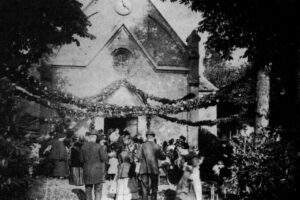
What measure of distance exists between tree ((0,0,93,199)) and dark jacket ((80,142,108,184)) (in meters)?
2.51

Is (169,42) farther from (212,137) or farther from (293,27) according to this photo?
(293,27)

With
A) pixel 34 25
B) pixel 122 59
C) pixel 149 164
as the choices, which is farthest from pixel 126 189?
pixel 122 59

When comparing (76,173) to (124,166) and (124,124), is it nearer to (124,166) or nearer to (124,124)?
(124,166)

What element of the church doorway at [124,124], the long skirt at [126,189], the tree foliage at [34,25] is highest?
the tree foliage at [34,25]

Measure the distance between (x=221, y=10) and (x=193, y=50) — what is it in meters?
9.13

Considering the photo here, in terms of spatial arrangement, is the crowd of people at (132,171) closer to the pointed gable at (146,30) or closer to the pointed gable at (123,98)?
the pointed gable at (123,98)

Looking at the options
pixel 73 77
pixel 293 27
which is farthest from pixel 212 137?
pixel 293 27

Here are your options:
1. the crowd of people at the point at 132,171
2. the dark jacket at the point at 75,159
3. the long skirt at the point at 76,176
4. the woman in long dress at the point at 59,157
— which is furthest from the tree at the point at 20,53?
the long skirt at the point at 76,176

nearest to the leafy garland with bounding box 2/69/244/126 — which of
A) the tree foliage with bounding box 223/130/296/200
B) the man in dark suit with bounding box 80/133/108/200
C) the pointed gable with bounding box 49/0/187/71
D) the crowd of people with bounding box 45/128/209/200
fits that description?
the crowd of people with bounding box 45/128/209/200

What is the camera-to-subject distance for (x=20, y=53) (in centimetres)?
1307

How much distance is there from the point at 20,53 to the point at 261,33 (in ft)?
27.1

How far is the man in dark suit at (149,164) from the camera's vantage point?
10.4m

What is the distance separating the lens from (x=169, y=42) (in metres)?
21.0

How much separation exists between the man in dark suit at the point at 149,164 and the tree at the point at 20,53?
3.87m
